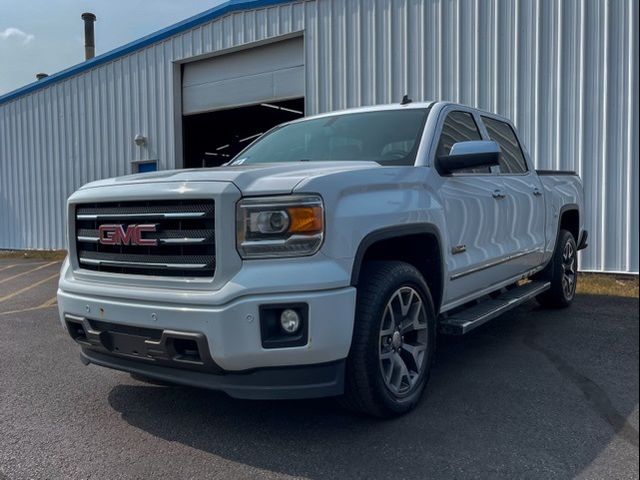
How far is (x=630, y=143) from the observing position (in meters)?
8.26

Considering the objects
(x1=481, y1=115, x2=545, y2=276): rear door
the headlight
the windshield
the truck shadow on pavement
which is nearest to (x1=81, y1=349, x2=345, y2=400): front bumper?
the truck shadow on pavement

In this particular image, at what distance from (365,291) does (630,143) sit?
22.6ft

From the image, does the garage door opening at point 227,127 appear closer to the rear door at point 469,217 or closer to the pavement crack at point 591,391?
the rear door at point 469,217

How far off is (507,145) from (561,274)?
1697mm

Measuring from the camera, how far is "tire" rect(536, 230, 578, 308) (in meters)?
6.15

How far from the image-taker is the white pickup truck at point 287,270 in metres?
2.79

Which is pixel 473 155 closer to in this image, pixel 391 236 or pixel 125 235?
pixel 391 236

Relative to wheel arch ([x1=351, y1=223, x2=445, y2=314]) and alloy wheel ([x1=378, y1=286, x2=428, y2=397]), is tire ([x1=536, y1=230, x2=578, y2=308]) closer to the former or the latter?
wheel arch ([x1=351, y1=223, x2=445, y2=314])

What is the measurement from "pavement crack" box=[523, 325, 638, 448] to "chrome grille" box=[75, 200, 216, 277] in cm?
224

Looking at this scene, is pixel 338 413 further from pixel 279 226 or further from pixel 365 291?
pixel 279 226

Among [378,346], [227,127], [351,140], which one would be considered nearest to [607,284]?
[351,140]

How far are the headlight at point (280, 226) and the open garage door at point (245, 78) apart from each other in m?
9.43

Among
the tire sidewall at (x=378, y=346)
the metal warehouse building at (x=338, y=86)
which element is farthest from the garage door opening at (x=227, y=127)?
the tire sidewall at (x=378, y=346)

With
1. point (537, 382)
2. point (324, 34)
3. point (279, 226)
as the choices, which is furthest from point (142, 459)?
point (324, 34)
